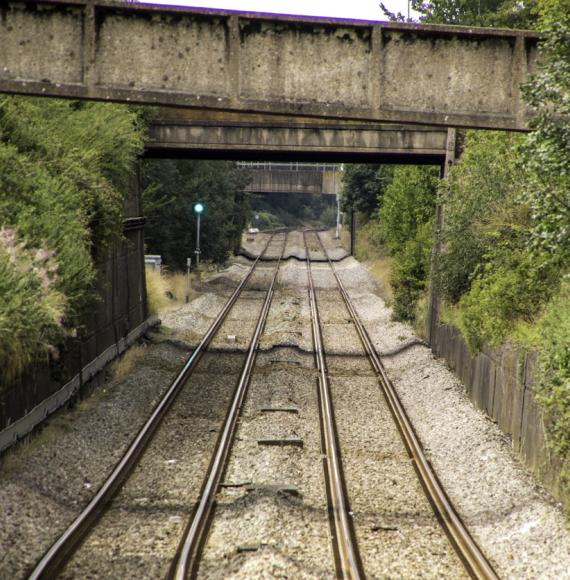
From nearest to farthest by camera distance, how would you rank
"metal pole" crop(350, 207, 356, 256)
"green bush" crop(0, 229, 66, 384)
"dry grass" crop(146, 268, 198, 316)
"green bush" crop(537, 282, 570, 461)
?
"green bush" crop(537, 282, 570, 461) < "green bush" crop(0, 229, 66, 384) < "dry grass" crop(146, 268, 198, 316) < "metal pole" crop(350, 207, 356, 256)

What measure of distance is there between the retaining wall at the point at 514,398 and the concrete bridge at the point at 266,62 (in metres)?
4.11

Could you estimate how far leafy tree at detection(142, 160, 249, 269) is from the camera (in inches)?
1405

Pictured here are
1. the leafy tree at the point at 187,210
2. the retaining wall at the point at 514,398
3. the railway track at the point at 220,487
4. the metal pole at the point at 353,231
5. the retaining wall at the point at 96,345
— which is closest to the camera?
the railway track at the point at 220,487

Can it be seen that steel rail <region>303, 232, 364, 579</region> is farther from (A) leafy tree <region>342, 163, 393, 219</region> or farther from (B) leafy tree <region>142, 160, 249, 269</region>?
(A) leafy tree <region>342, 163, 393, 219</region>

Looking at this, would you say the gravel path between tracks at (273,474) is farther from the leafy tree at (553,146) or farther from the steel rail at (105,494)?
the leafy tree at (553,146)

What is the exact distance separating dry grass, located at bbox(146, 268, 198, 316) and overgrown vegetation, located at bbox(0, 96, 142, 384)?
23.9 feet

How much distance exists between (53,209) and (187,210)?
24289 mm

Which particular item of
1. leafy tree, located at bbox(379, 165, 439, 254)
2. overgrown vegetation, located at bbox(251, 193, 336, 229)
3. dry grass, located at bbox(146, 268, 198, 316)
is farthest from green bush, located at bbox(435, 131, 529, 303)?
overgrown vegetation, located at bbox(251, 193, 336, 229)

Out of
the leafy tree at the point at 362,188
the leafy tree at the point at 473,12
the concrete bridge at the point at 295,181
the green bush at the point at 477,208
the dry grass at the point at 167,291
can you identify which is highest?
the leafy tree at the point at 473,12

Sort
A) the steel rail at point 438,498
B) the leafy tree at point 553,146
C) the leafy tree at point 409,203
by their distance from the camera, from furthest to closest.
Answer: the leafy tree at point 409,203
the leafy tree at point 553,146
the steel rail at point 438,498

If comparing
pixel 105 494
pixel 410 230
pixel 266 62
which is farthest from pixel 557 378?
pixel 410 230

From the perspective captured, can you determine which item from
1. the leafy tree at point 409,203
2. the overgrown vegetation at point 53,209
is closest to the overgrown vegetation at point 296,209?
the leafy tree at point 409,203

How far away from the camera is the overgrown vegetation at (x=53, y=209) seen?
11.1 meters

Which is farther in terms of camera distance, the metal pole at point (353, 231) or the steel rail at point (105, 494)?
the metal pole at point (353, 231)
